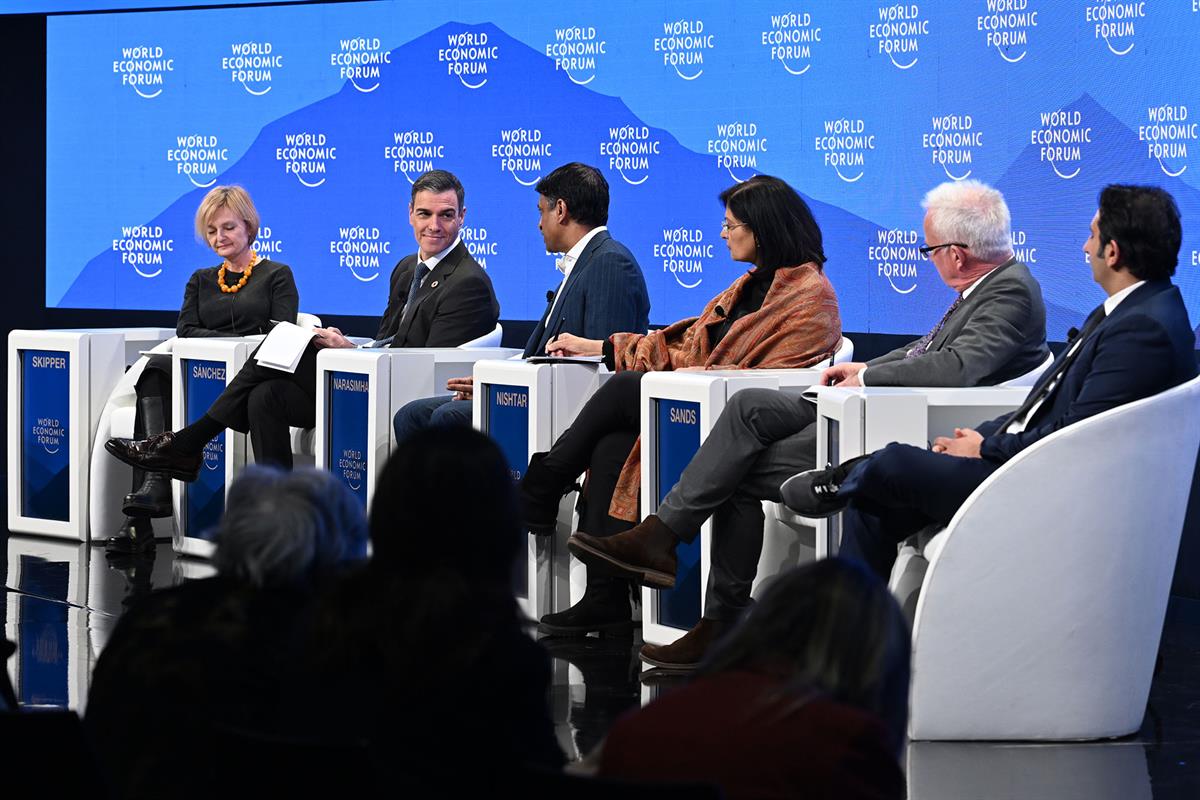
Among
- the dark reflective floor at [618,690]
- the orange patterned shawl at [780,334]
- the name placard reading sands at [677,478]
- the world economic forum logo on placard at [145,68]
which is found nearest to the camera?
the dark reflective floor at [618,690]

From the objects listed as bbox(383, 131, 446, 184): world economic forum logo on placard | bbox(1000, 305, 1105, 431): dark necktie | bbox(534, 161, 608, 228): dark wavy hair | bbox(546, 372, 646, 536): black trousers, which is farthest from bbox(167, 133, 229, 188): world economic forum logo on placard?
bbox(1000, 305, 1105, 431): dark necktie

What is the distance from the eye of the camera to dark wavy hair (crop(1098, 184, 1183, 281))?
3703 millimetres

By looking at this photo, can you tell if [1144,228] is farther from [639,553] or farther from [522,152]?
[522,152]

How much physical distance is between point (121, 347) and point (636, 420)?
292 cm

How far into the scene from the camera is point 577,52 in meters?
7.32

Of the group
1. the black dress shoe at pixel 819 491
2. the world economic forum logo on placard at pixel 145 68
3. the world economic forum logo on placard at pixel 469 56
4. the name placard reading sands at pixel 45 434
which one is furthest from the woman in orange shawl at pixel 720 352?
the world economic forum logo on placard at pixel 145 68

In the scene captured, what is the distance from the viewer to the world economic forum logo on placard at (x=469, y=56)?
759cm

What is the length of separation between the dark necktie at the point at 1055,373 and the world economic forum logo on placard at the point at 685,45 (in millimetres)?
3378

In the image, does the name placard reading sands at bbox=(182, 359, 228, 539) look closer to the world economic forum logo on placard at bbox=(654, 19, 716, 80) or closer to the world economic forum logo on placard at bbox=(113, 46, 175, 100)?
the world economic forum logo on placard at bbox=(654, 19, 716, 80)

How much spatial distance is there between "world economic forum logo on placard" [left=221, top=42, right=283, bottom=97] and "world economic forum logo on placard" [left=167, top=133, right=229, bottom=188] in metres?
0.31

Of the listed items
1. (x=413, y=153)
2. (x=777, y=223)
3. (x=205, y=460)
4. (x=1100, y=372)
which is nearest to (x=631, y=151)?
(x=413, y=153)

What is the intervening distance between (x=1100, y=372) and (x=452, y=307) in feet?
9.47

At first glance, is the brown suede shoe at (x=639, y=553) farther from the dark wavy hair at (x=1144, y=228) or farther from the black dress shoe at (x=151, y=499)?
the black dress shoe at (x=151, y=499)

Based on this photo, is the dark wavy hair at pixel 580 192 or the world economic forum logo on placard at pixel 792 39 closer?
the dark wavy hair at pixel 580 192
